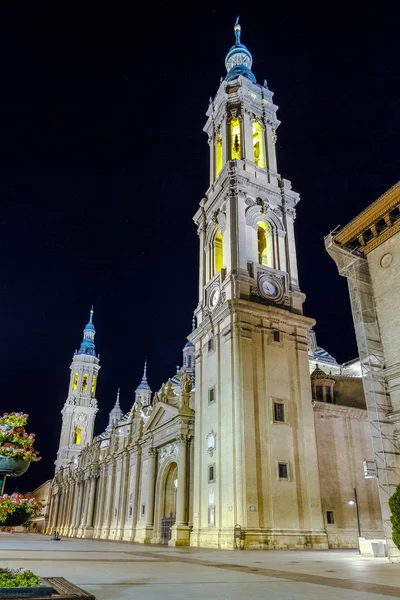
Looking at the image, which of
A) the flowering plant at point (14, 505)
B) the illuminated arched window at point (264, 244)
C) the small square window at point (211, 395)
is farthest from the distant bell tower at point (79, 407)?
the flowering plant at point (14, 505)

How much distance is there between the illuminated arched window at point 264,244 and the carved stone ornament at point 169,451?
15.6 metres

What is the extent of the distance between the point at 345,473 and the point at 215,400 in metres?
9.62

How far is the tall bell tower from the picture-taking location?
87.8 feet

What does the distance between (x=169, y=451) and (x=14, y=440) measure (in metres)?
30.1

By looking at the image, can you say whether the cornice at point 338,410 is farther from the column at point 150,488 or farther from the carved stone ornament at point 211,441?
the column at point 150,488

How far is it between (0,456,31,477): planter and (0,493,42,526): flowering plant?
0.51m

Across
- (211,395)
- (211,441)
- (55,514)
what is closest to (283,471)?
(211,441)

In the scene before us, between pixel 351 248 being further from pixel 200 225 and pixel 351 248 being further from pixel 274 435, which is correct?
pixel 200 225

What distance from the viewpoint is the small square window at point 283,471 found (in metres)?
27.7

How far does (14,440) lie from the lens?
8453mm

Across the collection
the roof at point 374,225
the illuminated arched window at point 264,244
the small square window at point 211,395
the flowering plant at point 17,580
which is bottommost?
the flowering plant at point 17,580

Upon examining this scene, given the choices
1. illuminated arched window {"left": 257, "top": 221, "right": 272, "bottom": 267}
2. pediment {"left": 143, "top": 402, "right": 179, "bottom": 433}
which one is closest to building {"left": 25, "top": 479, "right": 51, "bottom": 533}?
pediment {"left": 143, "top": 402, "right": 179, "bottom": 433}

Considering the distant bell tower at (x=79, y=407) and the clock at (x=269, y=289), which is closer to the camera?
the clock at (x=269, y=289)

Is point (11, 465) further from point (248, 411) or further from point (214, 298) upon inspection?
point (214, 298)
